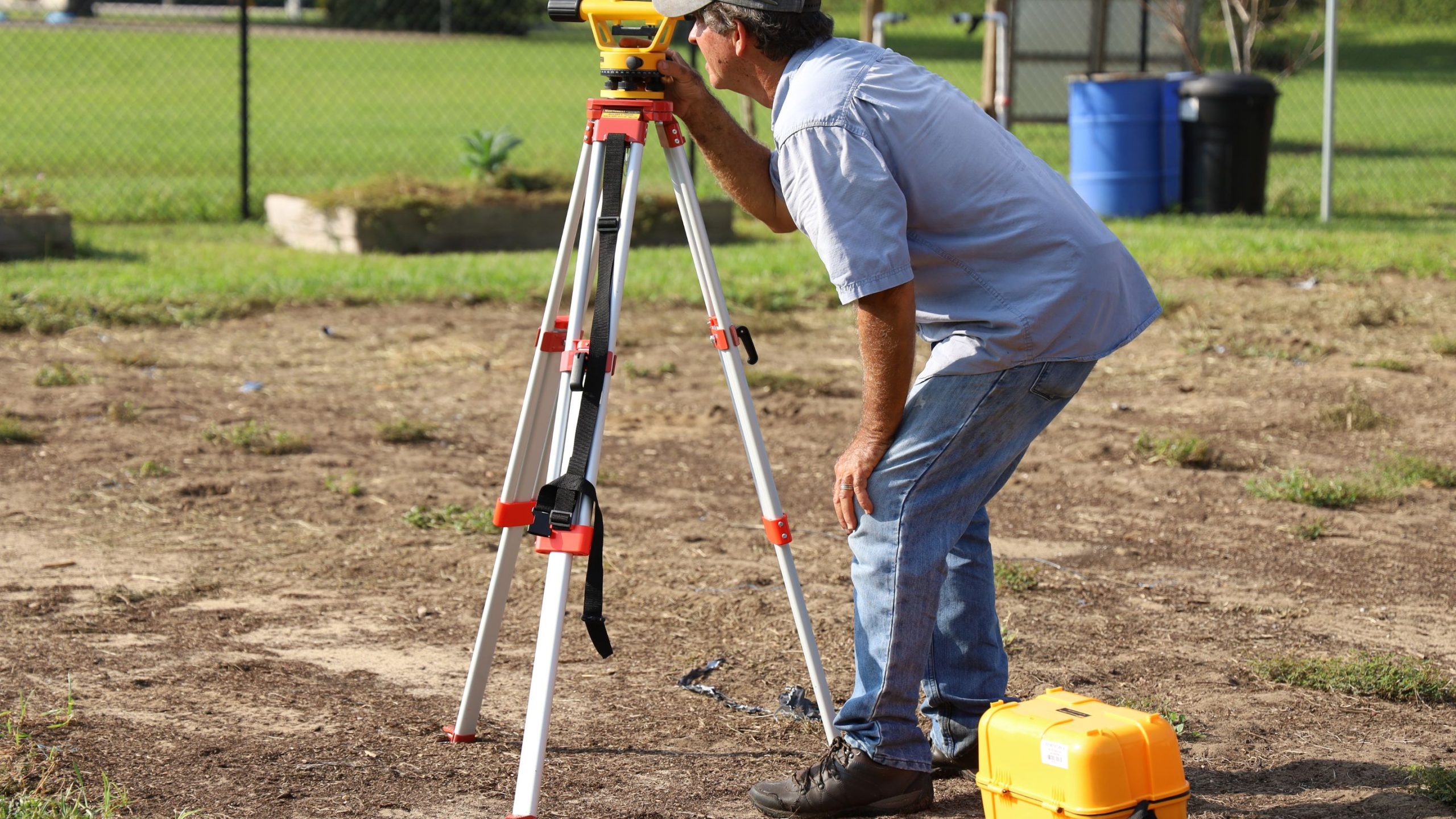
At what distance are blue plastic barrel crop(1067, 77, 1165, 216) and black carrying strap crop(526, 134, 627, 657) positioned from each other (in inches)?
410

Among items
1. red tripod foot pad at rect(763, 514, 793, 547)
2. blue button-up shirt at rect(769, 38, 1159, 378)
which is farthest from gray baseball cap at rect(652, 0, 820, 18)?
red tripod foot pad at rect(763, 514, 793, 547)

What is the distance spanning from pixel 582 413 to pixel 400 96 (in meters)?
26.3

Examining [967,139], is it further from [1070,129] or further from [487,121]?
[487,121]

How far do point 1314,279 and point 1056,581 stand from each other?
20.0 ft

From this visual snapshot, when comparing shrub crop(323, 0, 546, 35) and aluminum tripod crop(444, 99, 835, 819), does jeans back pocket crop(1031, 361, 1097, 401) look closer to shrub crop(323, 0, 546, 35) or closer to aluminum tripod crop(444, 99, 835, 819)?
aluminum tripod crop(444, 99, 835, 819)

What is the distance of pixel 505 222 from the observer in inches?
443

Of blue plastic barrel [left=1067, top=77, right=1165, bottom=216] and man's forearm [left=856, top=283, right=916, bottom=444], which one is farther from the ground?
blue plastic barrel [left=1067, top=77, right=1165, bottom=216]

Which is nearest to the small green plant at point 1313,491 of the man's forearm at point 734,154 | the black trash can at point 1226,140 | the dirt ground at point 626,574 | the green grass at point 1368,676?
the dirt ground at point 626,574

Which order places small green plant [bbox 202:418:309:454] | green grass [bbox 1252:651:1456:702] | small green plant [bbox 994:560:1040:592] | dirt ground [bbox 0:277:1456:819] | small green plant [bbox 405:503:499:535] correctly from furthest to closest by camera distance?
small green plant [bbox 202:418:309:454]
small green plant [bbox 405:503:499:535]
small green plant [bbox 994:560:1040:592]
green grass [bbox 1252:651:1456:702]
dirt ground [bbox 0:277:1456:819]

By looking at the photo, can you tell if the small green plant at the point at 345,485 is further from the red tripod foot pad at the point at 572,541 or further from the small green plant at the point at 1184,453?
the small green plant at the point at 1184,453

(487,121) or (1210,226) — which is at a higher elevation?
(487,121)

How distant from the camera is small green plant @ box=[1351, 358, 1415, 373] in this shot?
25.5ft

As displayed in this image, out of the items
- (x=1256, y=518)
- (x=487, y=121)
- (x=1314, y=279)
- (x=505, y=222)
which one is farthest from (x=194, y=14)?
(x=1256, y=518)

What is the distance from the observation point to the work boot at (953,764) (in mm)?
3439
